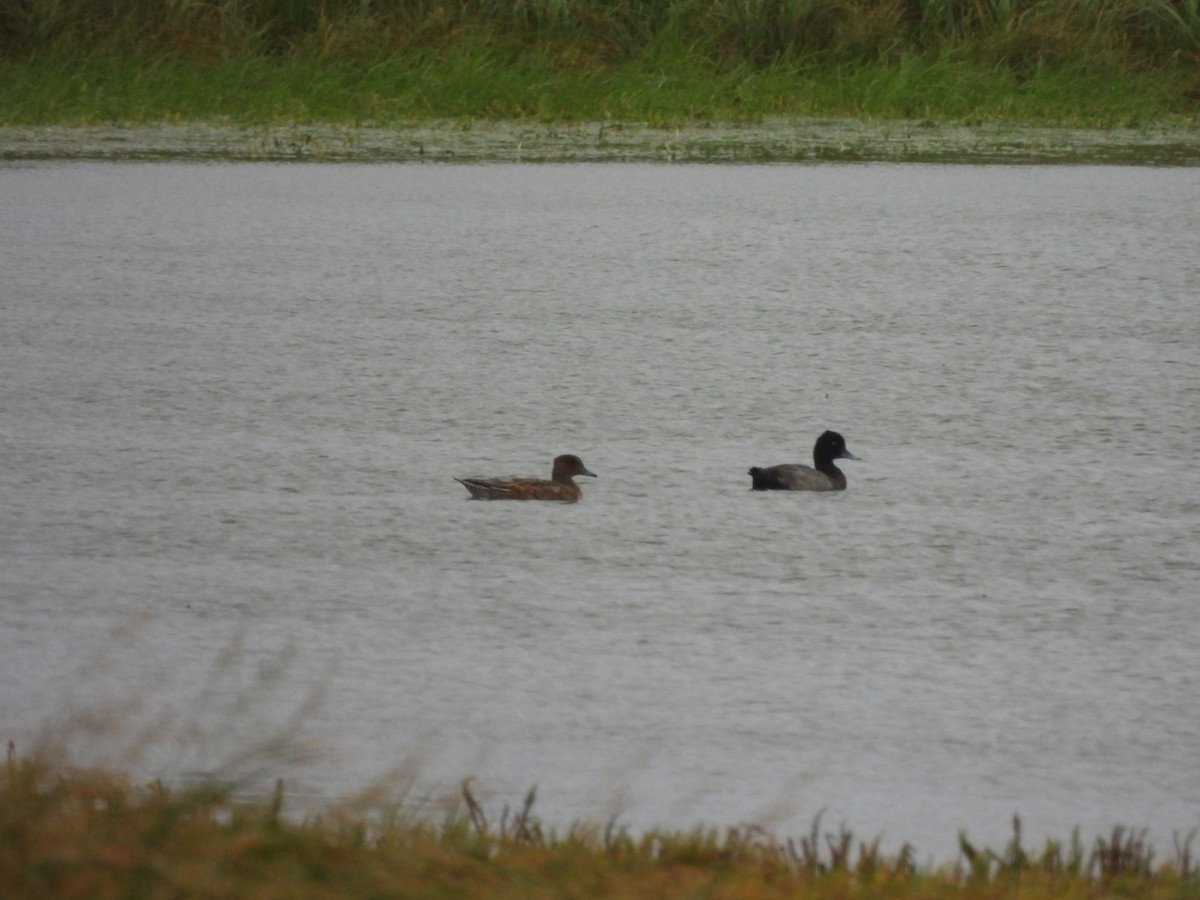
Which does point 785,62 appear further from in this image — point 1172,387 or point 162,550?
point 162,550

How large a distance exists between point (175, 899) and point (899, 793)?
1.69 m

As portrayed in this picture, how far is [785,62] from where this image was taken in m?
18.6

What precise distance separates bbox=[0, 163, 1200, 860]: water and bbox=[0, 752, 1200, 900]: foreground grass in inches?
5.9

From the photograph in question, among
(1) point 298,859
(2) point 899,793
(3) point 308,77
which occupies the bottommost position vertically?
(3) point 308,77

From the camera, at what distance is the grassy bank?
18094mm

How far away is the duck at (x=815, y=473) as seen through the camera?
6.26m

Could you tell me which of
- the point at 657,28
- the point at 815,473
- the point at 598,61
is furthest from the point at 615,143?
the point at 815,473

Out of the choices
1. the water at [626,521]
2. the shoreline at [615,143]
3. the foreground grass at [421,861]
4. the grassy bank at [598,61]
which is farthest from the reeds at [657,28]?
the foreground grass at [421,861]

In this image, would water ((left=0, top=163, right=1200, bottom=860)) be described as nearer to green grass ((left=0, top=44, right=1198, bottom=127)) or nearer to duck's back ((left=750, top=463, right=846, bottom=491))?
duck's back ((left=750, top=463, right=846, bottom=491))

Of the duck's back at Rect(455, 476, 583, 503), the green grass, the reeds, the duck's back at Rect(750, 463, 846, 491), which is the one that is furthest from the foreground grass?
the reeds

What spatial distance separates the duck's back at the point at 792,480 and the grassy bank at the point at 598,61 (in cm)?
1190

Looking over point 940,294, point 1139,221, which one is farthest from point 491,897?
point 1139,221

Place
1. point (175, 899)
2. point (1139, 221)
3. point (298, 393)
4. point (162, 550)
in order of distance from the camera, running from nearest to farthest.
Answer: point (175, 899) → point (162, 550) → point (298, 393) → point (1139, 221)

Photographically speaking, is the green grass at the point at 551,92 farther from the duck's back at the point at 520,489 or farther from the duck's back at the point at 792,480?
the duck's back at the point at 520,489
